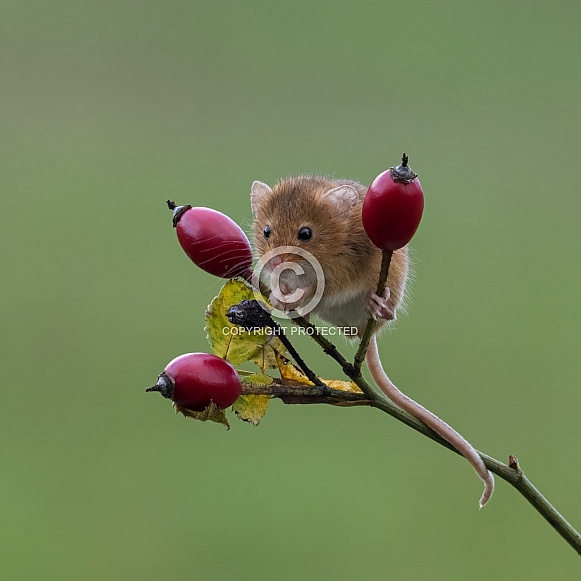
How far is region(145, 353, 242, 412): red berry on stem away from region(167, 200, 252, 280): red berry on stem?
6.1 inches

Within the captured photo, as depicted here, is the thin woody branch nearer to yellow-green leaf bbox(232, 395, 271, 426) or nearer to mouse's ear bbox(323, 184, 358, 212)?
yellow-green leaf bbox(232, 395, 271, 426)

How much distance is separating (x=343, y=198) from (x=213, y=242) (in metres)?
1.21

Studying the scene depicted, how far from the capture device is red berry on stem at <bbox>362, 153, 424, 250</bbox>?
47.9 inches

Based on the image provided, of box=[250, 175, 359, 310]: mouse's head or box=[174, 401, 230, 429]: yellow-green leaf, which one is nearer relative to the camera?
box=[174, 401, 230, 429]: yellow-green leaf

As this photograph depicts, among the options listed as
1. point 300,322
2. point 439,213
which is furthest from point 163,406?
point 300,322

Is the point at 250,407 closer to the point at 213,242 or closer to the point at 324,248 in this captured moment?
the point at 213,242

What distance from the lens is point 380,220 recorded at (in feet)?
4.04

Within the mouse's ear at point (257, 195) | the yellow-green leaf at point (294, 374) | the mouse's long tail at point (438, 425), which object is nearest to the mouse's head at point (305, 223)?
the mouse's ear at point (257, 195)

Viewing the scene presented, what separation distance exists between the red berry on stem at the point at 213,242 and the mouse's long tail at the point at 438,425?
1.36ft

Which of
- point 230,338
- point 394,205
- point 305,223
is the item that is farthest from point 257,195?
point 394,205

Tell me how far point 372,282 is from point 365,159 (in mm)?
6412

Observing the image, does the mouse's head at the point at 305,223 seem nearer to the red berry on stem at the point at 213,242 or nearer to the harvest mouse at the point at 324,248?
the harvest mouse at the point at 324,248

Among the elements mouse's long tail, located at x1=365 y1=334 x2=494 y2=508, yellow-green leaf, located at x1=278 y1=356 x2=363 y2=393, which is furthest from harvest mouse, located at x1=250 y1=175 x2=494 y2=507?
yellow-green leaf, located at x1=278 y1=356 x2=363 y2=393

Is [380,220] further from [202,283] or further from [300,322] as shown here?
[202,283]
